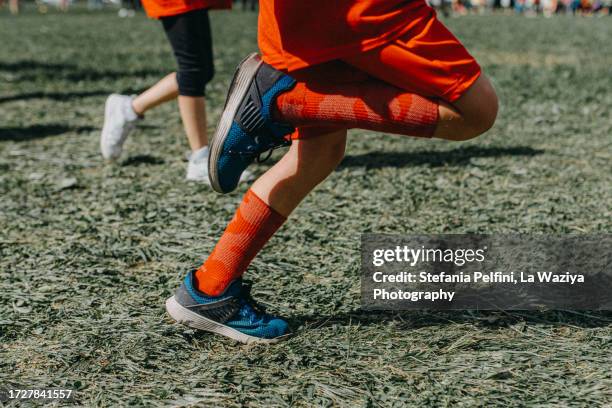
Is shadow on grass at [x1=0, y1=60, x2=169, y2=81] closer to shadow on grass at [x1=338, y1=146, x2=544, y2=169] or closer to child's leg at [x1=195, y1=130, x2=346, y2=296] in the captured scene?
shadow on grass at [x1=338, y1=146, x2=544, y2=169]

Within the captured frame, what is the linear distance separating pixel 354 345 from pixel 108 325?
2.59 ft

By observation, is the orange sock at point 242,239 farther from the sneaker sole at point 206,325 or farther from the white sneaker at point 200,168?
the white sneaker at point 200,168

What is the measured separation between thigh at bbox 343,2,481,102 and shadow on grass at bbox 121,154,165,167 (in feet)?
9.73

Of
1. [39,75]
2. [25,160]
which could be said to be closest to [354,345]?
[25,160]

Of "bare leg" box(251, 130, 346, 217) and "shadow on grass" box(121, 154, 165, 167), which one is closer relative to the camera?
"bare leg" box(251, 130, 346, 217)

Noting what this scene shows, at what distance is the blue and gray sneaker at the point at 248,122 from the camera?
2115mm

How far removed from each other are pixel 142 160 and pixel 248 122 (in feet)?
9.37

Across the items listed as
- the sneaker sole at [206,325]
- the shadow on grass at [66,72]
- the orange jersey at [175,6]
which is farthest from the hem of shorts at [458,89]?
the shadow on grass at [66,72]

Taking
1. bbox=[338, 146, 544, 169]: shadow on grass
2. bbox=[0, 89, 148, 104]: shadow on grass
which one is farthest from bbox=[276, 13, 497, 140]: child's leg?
bbox=[0, 89, 148, 104]: shadow on grass

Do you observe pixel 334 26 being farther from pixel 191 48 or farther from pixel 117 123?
pixel 117 123

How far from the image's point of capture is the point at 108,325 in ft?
8.17

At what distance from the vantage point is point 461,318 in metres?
2.57

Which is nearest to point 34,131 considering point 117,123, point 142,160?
point 142,160

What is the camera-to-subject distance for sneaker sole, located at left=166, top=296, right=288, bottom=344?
236cm
